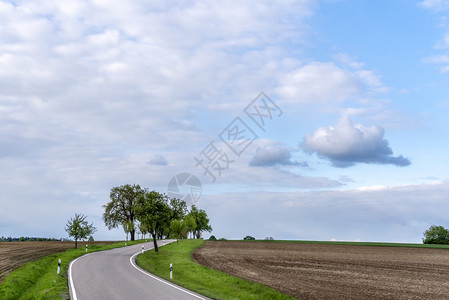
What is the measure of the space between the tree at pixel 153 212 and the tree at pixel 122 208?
34.8 metres

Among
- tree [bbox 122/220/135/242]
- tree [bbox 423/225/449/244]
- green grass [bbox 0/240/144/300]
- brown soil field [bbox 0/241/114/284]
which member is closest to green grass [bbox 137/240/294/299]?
green grass [bbox 0/240/144/300]

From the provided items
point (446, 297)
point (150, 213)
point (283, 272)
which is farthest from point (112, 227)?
point (446, 297)

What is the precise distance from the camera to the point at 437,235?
90.1m

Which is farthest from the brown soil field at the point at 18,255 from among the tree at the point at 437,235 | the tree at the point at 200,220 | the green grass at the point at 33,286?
the tree at the point at 437,235

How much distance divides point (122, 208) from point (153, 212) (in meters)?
37.5

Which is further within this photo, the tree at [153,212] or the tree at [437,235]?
the tree at [437,235]

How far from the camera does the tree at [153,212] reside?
4642 centimetres

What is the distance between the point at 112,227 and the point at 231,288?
213ft

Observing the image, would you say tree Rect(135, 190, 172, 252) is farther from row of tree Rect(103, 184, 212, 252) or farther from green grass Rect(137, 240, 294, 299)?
green grass Rect(137, 240, 294, 299)

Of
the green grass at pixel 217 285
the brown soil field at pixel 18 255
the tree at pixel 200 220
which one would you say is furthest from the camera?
the tree at pixel 200 220

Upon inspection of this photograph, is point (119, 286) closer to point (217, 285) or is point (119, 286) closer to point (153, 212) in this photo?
point (217, 285)

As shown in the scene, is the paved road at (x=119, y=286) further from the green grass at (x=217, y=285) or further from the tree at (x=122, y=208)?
the tree at (x=122, y=208)

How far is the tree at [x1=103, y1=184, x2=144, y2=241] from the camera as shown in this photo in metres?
80.9

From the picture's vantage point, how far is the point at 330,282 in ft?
84.3
